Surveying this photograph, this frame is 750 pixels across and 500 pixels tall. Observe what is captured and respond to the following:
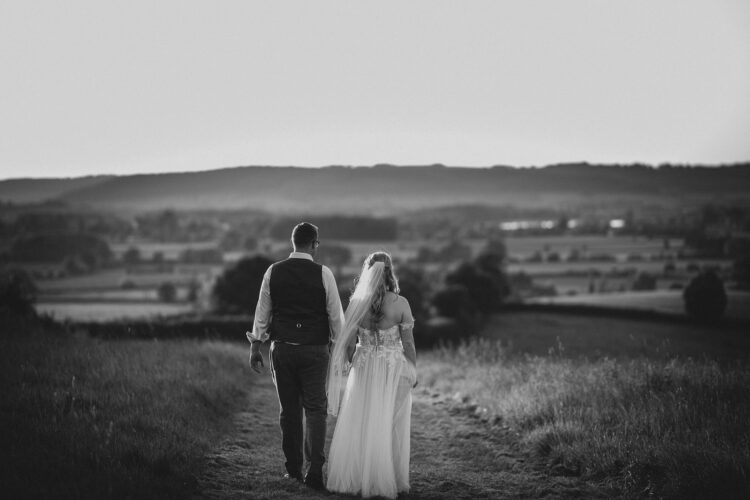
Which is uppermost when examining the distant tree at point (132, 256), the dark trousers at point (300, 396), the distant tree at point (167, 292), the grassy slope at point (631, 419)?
the dark trousers at point (300, 396)

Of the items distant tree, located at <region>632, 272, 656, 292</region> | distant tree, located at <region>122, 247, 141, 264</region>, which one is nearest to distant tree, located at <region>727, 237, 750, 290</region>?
distant tree, located at <region>632, 272, 656, 292</region>

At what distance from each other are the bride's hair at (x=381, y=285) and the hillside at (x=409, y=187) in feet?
318

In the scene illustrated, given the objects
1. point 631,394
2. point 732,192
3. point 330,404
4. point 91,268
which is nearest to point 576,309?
point 631,394

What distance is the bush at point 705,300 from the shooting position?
1906 inches

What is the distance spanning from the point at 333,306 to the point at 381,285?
0.55m

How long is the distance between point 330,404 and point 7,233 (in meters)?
114

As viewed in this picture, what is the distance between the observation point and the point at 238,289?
174 feet

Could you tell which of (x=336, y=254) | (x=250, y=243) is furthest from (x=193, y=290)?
(x=250, y=243)

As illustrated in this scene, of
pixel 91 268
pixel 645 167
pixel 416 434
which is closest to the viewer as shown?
pixel 416 434

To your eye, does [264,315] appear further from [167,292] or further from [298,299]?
[167,292]

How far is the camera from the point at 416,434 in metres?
10.4

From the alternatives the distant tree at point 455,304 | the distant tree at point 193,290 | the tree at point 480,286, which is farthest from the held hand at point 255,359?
the distant tree at point 193,290

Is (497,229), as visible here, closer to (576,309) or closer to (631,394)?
(576,309)

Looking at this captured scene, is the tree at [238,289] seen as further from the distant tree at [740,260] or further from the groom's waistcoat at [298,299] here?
the groom's waistcoat at [298,299]
